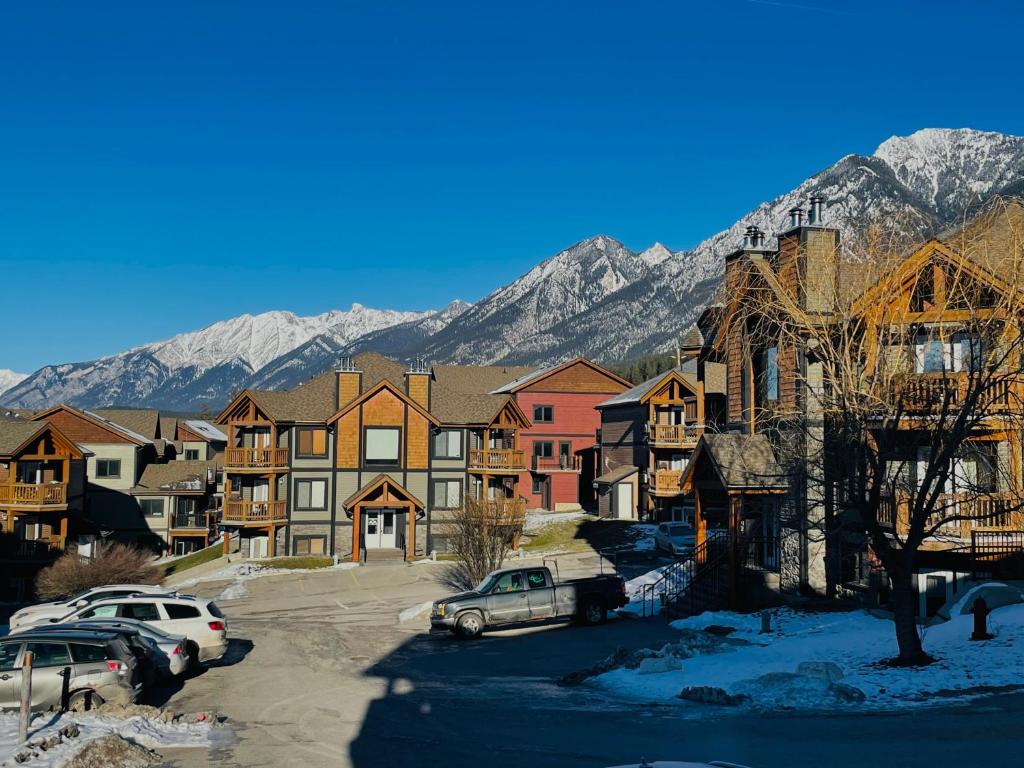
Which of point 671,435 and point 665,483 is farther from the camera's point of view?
point 671,435

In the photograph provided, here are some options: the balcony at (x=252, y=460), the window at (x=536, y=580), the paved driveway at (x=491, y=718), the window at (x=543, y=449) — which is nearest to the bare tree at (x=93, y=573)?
the balcony at (x=252, y=460)

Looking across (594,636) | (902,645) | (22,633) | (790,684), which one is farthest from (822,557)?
(22,633)

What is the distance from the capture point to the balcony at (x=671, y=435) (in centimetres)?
4947

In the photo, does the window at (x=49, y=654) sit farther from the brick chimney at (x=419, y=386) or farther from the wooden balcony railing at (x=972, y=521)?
the brick chimney at (x=419, y=386)

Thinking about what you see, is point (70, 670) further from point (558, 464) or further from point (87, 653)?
point (558, 464)

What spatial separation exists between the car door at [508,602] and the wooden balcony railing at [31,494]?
3083 centimetres

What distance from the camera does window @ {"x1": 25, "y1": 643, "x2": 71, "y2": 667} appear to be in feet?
51.1

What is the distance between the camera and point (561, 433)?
6631cm

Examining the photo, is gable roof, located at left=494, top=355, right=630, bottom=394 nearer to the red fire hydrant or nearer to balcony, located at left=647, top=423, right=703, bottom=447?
balcony, located at left=647, top=423, right=703, bottom=447

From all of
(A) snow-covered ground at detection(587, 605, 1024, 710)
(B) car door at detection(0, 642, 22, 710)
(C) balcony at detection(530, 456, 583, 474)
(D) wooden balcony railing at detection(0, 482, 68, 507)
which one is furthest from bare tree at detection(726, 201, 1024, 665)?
(C) balcony at detection(530, 456, 583, 474)

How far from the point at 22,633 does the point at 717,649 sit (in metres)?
13.5

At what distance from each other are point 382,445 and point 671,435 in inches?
610

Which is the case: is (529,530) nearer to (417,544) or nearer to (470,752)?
(417,544)

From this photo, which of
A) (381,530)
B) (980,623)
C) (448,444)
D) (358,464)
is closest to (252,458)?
(358,464)
